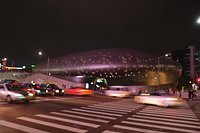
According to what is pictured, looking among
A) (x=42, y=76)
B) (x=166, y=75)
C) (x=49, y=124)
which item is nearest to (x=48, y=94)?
(x=49, y=124)

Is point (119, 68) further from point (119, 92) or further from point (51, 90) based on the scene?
point (51, 90)

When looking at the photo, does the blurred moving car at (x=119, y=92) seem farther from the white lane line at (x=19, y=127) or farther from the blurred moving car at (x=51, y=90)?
the white lane line at (x=19, y=127)

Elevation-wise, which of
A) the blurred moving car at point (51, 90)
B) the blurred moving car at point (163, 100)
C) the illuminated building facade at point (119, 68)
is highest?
the illuminated building facade at point (119, 68)

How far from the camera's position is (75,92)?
36.8m

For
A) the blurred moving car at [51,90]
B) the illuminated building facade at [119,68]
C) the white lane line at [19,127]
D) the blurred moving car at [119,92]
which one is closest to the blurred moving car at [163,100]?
the blurred moving car at [119,92]

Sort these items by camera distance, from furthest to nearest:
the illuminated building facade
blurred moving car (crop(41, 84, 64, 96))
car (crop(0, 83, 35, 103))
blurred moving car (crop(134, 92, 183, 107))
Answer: the illuminated building facade < blurred moving car (crop(41, 84, 64, 96)) < blurred moving car (crop(134, 92, 183, 107)) < car (crop(0, 83, 35, 103))

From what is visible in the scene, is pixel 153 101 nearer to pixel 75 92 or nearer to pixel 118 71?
pixel 75 92

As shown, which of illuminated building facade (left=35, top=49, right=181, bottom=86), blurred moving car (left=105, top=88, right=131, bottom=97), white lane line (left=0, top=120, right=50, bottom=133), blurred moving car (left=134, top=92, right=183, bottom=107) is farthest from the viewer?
illuminated building facade (left=35, top=49, right=181, bottom=86)

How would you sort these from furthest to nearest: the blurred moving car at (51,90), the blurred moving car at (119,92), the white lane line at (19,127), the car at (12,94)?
the blurred moving car at (119,92) → the blurred moving car at (51,90) → the car at (12,94) → the white lane line at (19,127)

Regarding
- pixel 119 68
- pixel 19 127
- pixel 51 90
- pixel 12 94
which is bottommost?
pixel 19 127

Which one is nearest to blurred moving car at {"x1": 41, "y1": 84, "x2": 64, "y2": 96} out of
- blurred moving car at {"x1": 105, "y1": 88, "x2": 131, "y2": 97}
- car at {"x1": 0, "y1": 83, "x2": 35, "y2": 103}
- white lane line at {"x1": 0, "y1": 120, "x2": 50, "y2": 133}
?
blurred moving car at {"x1": 105, "y1": 88, "x2": 131, "y2": 97}

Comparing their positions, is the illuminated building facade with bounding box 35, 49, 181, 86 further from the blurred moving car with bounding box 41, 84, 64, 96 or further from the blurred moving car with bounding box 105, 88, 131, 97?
the blurred moving car with bounding box 41, 84, 64, 96

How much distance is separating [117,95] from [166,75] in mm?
69307

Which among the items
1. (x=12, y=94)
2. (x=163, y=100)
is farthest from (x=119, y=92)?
(x=12, y=94)
